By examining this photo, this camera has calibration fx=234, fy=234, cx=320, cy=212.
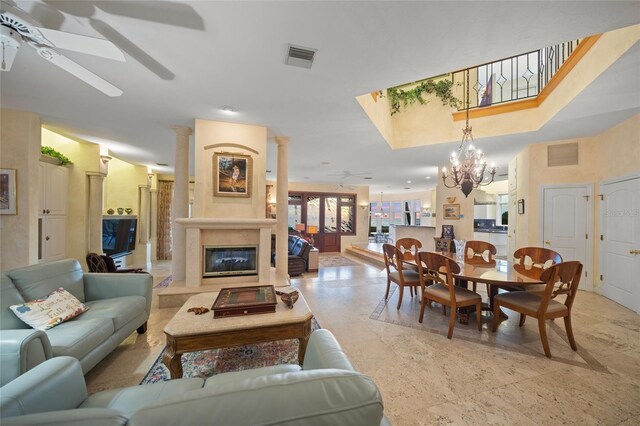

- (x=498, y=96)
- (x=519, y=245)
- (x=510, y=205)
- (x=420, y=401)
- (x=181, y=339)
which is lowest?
(x=420, y=401)

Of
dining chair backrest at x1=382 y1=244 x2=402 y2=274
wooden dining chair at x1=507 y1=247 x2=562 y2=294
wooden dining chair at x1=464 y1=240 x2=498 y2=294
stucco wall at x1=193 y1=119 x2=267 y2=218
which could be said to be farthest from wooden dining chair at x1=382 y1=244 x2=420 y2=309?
stucco wall at x1=193 y1=119 x2=267 y2=218

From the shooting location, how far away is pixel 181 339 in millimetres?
1747

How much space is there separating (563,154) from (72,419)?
21.3ft

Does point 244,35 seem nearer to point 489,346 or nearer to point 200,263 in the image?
point 200,263

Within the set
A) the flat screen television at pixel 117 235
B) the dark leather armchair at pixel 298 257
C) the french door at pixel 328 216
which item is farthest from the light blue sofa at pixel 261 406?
the french door at pixel 328 216

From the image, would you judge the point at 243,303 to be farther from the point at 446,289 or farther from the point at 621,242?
the point at 621,242

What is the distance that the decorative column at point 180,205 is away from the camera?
3826 mm

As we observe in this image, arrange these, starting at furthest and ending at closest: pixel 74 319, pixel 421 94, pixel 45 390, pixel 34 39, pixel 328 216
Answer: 1. pixel 328 216
2. pixel 421 94
3. pixel 74 319
4. pixel 34 39
5. pixel 45 390

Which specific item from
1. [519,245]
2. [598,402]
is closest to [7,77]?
[598,402]

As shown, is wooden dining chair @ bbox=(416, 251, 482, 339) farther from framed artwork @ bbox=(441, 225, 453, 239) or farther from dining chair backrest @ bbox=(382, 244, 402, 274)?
framed artwork @ bbox=(441, 225, 453, 239)

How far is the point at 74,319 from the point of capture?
2.01 m

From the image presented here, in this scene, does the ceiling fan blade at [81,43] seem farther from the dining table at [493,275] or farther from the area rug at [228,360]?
the dining table at [493,275]

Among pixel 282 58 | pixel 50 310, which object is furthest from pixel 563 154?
pixel 50 310

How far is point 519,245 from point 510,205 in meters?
1.17
